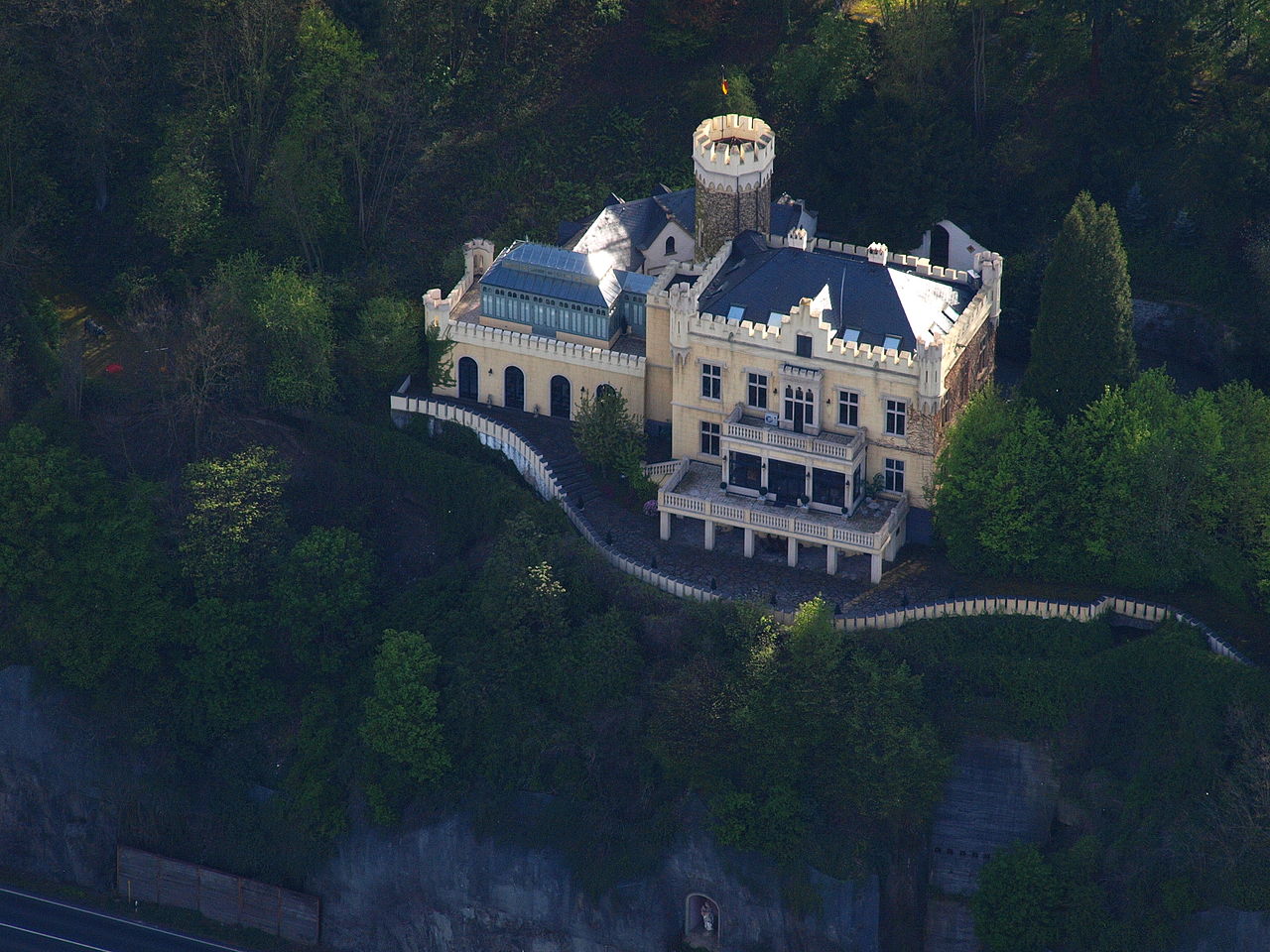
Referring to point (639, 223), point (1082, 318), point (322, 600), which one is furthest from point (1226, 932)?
point (639, 223)

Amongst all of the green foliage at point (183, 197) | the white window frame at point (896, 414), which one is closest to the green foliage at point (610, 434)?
the white window frame at point (896, 414)

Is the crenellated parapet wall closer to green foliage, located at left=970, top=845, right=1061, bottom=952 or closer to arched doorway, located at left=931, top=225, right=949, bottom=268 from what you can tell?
arched doorway, located at left=931, top=225, right=949, bottom=268

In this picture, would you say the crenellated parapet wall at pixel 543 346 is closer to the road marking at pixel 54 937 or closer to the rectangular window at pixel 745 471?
the rectangular window at pixel 745 471

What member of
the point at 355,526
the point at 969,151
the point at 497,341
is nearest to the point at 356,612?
the point at 355,526

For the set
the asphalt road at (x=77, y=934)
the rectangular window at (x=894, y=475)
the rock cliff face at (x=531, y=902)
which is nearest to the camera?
the rock cliff face at (x=531, y=902)

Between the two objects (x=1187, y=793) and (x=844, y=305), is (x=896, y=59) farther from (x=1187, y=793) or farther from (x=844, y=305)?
(x=1187, y=793)
